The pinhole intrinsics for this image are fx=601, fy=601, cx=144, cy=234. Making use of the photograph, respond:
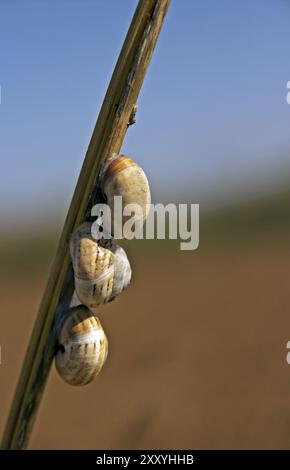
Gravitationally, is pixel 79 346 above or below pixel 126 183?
below

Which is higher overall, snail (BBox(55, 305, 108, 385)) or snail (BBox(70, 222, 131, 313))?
snail (BBox(70, 222, 131, 313))

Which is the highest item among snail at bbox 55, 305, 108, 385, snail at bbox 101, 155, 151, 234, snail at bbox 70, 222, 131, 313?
snail at bbox 101, 155, 151, 234
